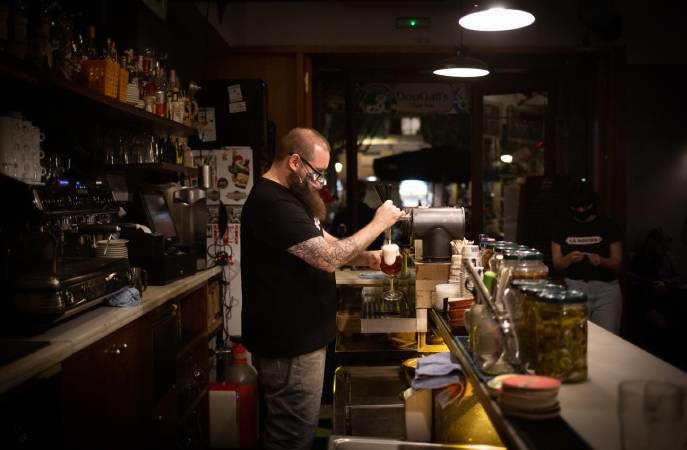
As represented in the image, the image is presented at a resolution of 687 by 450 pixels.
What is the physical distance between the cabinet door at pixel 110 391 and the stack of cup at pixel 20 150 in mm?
833

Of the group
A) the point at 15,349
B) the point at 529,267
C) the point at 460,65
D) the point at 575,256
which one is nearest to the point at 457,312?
the point at 529,267

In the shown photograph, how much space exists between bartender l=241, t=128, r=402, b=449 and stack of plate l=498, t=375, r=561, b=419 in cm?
120

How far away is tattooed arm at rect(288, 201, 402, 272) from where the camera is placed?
99.0 inches

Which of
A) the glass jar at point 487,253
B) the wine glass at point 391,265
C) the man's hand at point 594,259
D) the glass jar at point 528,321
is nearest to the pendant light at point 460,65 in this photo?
the man's hand at point 594,259

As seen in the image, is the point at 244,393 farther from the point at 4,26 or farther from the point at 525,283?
the point at 525,283

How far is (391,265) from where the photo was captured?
279cm

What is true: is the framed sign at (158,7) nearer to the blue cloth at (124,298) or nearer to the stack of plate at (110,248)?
the stack of plate at (110,248)

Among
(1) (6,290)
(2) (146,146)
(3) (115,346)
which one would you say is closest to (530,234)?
(2) (146,146)

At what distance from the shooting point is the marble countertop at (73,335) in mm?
1854

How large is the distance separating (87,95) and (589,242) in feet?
11.9

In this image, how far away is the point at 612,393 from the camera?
1.56 meters

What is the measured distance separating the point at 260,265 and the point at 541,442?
158cm

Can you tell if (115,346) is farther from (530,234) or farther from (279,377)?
(530,234)

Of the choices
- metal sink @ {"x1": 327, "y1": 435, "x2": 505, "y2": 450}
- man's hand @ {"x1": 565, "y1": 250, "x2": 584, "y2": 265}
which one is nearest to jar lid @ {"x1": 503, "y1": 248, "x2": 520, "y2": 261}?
metal sink @ {"x1": 327, "y1": 435, "x2": 505, "y2": 450}
